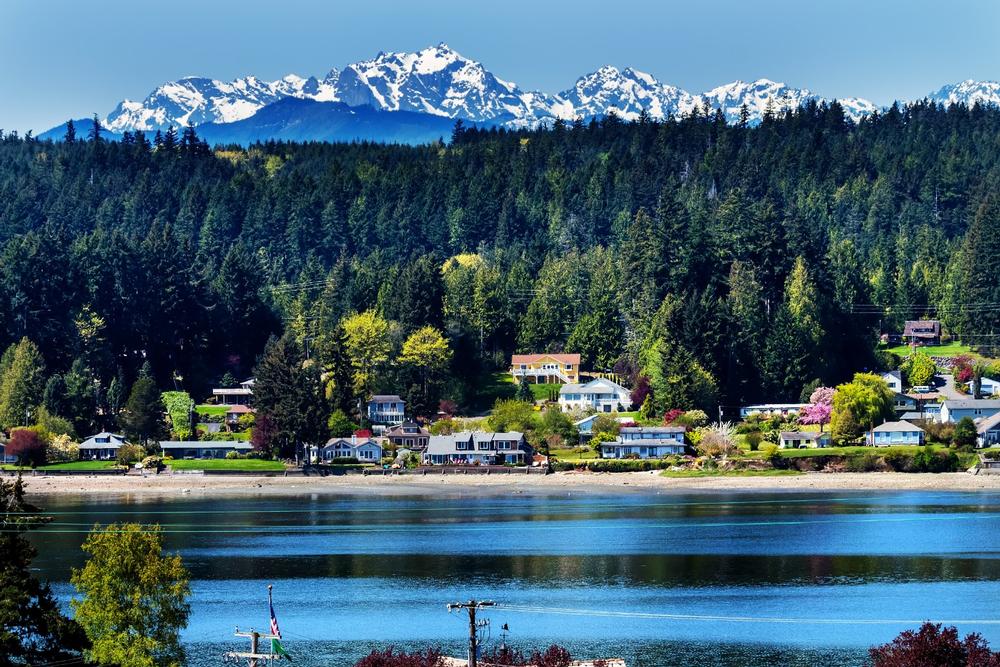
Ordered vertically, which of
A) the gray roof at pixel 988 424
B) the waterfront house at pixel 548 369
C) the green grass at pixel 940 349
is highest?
the green grass at pixel 940 349

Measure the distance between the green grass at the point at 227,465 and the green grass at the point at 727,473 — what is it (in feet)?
89.2

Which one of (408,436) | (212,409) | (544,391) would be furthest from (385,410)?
(212,409)

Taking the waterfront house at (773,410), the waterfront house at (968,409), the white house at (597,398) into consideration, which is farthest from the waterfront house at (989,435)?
the white house at (597,398)

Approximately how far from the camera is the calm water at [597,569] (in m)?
49.2

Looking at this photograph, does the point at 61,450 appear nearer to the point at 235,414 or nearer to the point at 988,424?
the point at 235,414

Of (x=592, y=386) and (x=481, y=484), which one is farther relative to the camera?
(x=592, y=386)

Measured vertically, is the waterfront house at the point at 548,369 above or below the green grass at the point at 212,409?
above

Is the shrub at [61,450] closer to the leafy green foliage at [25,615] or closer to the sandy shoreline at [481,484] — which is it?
the sandy shoreline at [481,484]

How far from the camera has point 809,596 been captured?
186 ft

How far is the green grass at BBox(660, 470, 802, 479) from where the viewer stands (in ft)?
331

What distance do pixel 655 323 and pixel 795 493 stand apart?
1289 inches

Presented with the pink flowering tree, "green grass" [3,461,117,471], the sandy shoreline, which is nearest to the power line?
the sandy shoreline

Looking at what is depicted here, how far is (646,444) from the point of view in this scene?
109 metres

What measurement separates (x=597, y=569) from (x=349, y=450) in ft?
170
